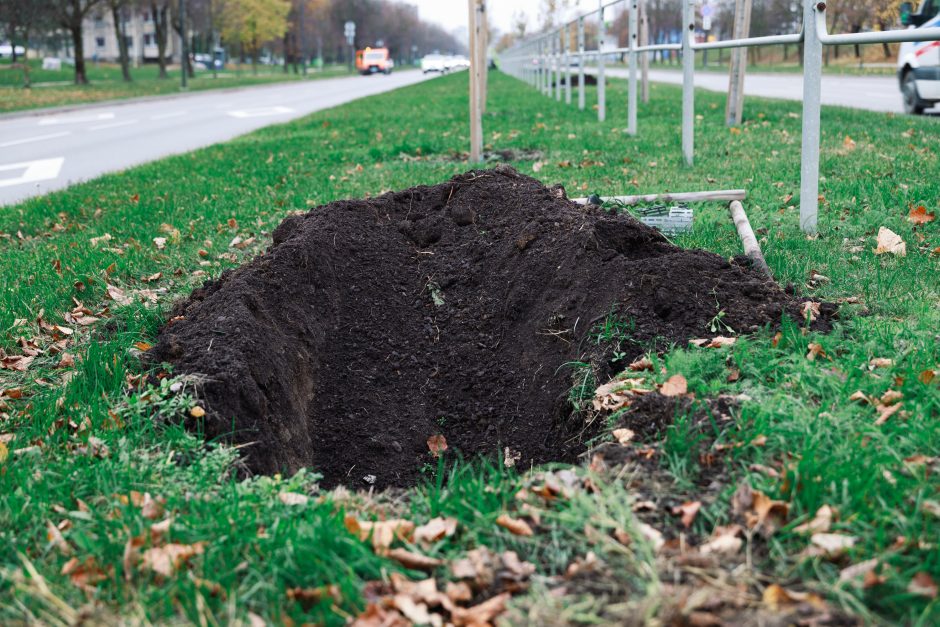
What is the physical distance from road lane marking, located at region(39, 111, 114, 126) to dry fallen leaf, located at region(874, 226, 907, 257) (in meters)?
19.6

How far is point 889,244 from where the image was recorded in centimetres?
483

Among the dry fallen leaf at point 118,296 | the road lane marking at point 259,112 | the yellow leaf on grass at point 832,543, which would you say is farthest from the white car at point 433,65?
the yellow leaf on grass at point 832,543

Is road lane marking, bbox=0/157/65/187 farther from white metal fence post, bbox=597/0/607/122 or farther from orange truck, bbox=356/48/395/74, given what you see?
orange truck, bbox=356/48/395/74

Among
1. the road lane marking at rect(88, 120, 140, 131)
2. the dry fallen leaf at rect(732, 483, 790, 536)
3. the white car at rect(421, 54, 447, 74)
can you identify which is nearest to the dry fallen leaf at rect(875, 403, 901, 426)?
the dry fallen leaf at rect(732, 483, 790, 536)

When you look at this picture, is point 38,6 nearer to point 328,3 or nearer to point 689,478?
point 689,478

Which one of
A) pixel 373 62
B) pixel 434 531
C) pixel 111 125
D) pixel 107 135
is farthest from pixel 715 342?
pixel 373 62

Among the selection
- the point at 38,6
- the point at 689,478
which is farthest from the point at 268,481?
the point at 38,6

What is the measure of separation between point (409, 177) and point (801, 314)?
5.51m

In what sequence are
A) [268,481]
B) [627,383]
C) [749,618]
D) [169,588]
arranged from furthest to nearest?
[627,383] < [268,481] < [169,588] < [749,618]

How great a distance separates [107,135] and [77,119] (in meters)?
5.37

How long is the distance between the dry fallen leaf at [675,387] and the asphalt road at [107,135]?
849cm

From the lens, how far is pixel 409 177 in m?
8.58

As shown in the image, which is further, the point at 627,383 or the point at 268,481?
the point at 627,383

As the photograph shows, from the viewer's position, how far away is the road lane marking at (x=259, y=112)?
22.0m
